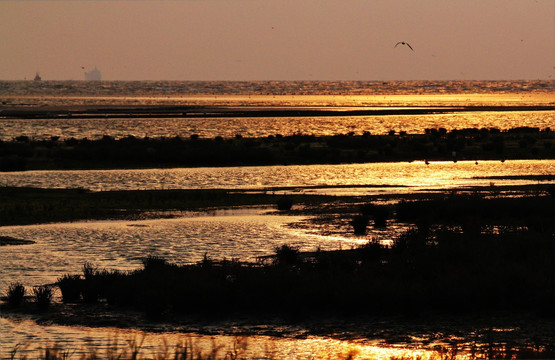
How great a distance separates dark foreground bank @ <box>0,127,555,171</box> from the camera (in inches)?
2324

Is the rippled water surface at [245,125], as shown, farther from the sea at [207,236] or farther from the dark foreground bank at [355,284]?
the dark foreground bank at [355,284]

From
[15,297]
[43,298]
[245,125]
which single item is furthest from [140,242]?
[245,125]

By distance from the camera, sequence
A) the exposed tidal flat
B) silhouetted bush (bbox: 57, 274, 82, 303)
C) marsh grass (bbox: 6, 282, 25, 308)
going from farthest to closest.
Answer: silhouetted bush (bbox: 57, 274, 82, 303) → marsh grass (bbox: 6, 282, 25, 308) → the exposed tidal flat

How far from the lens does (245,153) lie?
6047 cm

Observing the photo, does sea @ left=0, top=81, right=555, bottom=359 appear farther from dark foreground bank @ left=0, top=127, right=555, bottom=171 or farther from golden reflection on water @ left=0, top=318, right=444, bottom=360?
dark foreground bank @ left=0, top=127, right=555, bottom=171

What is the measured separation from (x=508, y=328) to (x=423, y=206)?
16.3 metres

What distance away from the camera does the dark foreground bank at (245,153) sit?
194 feet

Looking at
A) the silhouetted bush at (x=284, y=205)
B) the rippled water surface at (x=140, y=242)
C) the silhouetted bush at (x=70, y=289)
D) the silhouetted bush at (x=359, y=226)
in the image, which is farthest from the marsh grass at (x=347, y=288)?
the silhouetted bush at (x=284, y=205)

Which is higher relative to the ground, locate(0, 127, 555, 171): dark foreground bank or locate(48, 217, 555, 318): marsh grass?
locate(48, 217, 555, 318): marsh grass

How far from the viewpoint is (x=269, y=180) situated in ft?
160

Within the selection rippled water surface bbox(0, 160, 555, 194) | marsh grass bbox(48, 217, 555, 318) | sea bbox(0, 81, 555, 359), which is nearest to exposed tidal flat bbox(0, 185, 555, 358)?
marsh grass bbox(48, 217, 555, 318)

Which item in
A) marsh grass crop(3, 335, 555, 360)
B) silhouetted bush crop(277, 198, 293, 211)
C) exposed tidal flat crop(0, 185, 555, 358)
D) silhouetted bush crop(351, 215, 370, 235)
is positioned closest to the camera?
marsh grass crop(3, 335, 555, 360)

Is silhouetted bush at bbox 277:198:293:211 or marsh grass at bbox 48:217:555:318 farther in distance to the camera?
silhouetted bush at bbox 277:198:293:211

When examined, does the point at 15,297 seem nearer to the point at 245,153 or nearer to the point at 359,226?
the point at 359,226
